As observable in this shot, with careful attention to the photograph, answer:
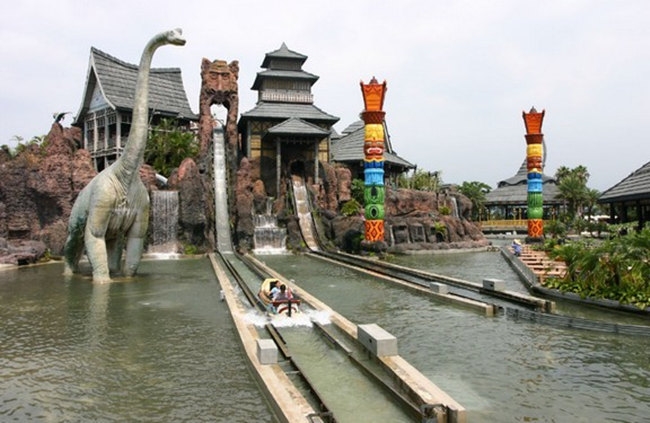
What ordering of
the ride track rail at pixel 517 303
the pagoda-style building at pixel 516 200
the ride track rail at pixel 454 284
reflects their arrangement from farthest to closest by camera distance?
the pagoda-style building at pixel 516 200 → the ride track rail at pixel 454 284 → the ride track rail at pixel 517 303

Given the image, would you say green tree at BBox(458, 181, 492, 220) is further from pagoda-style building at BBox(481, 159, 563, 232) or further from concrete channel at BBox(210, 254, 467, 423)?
concrete channel at BBox(210, 254, 467, 423)

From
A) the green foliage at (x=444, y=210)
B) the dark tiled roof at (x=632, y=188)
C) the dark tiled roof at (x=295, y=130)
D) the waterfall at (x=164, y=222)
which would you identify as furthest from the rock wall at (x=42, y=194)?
the dark tiled roof at (x=632, y=188)

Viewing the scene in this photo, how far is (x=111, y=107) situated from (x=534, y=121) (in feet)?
108

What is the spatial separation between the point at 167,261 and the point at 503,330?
18498 millimetres

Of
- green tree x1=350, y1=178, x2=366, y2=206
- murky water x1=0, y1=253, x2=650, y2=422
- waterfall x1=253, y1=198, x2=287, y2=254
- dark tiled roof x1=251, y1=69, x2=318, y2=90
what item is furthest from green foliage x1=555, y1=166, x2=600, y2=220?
murky water x1=0, y1=253, x2=650, y2=422

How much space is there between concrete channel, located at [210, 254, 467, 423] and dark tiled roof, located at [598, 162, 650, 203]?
19803mm

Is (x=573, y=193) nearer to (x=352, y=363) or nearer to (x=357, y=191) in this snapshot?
(x=357, y=191)

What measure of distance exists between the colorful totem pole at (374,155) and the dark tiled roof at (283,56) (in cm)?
2239

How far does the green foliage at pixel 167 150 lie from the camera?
132ft

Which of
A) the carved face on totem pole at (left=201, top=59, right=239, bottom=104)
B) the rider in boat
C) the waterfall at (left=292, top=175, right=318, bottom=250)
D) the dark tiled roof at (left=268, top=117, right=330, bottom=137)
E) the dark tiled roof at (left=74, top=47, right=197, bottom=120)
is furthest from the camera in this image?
the dark tiled roof at (left=74, top=47, right=197, bottom=120)

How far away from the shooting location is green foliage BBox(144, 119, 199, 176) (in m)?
40.2

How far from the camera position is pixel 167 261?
25.1 metres

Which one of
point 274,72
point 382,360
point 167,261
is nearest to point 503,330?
point 382,360

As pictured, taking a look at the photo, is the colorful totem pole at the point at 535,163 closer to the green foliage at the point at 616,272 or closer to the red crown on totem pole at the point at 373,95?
the red crown on totem pole at the point at 373,95
